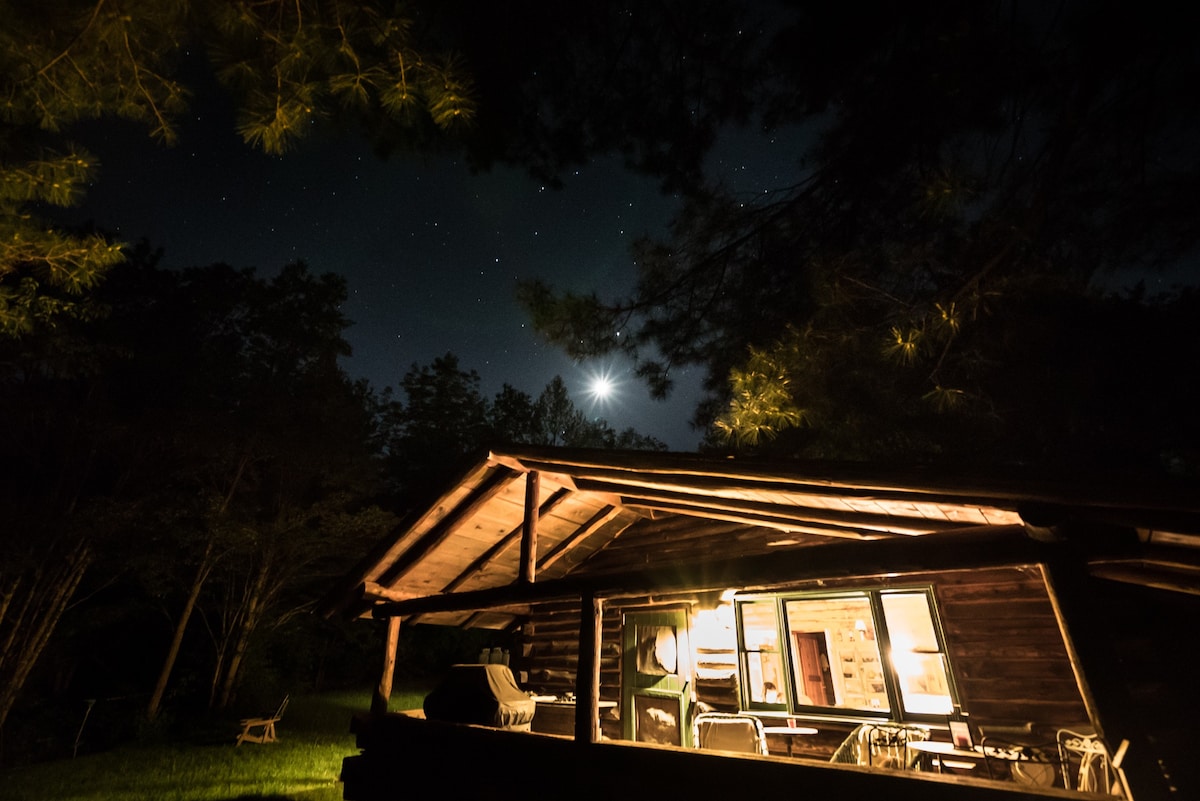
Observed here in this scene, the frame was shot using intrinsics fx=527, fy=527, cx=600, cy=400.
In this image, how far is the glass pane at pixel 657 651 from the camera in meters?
8.30

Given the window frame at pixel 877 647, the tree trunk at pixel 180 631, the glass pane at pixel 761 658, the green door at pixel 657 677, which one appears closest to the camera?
the window frame at pixel 877 647

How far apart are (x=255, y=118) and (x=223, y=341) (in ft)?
61.0

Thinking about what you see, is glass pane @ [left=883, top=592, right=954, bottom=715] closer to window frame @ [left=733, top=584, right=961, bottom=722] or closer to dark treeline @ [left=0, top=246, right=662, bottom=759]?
window frame @ [left=733, top=584, right=961, bottom=722]

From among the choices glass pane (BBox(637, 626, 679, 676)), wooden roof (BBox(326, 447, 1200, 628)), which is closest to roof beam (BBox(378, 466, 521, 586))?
wooden roof (BBox(326, 447, 1200, 628))

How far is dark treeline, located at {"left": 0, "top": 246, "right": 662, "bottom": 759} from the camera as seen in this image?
13172mm

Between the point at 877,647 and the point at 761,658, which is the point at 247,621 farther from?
the point at 877,647

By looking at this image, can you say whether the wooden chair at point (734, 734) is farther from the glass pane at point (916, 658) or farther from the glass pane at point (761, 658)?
the glass pane at point (916, 658)

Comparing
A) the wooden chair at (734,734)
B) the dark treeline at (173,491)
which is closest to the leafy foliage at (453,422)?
the dark treeline at (173,491)

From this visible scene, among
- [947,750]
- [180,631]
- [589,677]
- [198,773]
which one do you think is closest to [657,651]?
[947,750]

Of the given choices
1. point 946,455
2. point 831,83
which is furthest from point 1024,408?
point 831,83

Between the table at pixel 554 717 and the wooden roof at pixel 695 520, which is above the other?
the wooden roof at pixel 695 520

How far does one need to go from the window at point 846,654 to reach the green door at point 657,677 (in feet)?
3.12

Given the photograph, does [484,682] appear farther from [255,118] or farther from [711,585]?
[255,118]

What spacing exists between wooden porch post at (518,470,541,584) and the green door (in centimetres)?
376
